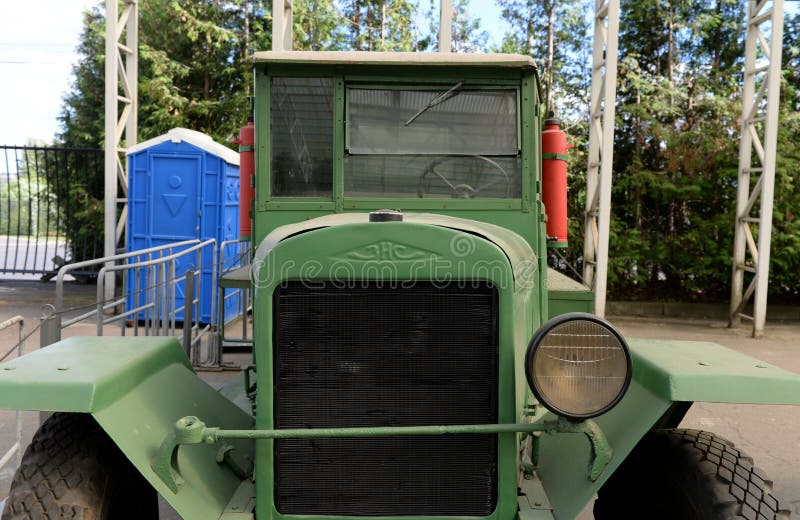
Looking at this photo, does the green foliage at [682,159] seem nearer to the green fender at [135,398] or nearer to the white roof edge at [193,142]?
the white roof edge at [193,142]

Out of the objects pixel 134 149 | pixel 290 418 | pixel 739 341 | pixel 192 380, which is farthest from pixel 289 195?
pixel 739 341

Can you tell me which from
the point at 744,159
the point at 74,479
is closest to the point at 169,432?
the point at 74,479

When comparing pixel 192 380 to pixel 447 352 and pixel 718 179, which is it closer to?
pixel 447 352

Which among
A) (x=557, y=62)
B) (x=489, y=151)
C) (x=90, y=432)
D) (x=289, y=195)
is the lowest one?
(x=90, y=432)

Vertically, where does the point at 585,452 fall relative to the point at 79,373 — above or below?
below

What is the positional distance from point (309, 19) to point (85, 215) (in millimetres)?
6461

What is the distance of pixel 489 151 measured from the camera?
342 cm

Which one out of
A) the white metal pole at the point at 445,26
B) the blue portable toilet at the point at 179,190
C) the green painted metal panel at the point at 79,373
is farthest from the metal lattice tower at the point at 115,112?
the green painted metal panel at the point at 79,373

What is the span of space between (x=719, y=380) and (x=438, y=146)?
1.59 metres

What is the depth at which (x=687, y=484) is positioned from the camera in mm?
2600

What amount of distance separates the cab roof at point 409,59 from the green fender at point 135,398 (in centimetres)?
143

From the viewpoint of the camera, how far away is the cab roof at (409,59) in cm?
335

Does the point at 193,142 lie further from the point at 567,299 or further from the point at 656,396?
the point at 656,396

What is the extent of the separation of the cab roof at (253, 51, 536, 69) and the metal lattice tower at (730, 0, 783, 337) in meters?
7.53
